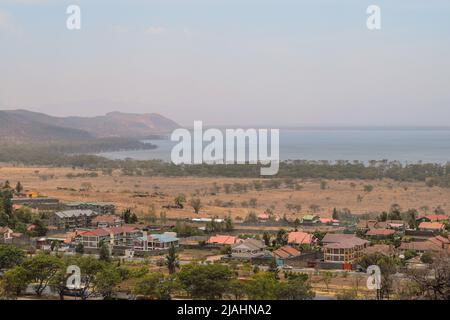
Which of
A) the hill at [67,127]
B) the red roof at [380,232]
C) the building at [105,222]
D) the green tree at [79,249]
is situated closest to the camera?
the green tree at [79,249]

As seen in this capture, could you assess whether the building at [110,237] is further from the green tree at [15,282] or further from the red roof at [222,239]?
the green tree at [15,282]

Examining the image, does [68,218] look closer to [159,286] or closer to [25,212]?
[25,212]

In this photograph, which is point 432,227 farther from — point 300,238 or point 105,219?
point 105,219

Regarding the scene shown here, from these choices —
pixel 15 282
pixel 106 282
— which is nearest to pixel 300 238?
pixel 106 282

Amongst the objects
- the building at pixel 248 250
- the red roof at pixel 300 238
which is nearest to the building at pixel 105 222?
the building at pixel 248 250

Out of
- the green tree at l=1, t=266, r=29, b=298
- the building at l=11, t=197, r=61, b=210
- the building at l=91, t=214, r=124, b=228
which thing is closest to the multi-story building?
the building at l=91, t=214, r=124, b=228
